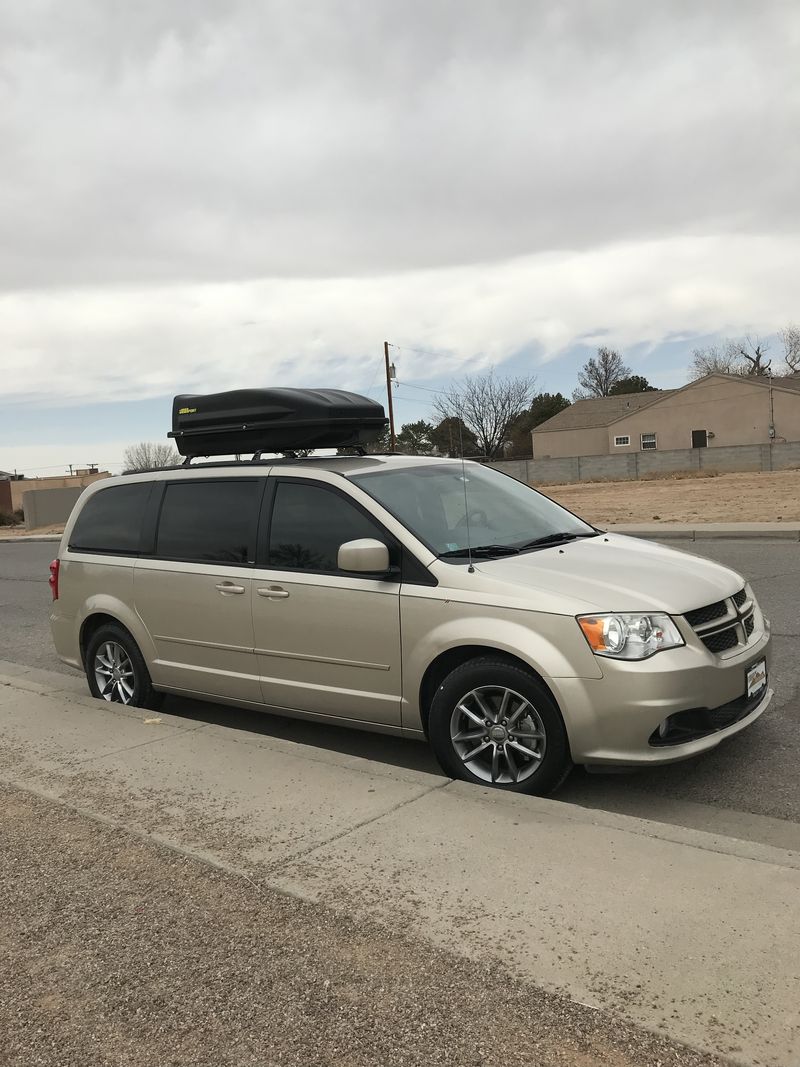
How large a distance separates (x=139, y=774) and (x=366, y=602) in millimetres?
1424

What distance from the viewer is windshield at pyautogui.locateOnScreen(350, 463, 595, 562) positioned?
4.97m

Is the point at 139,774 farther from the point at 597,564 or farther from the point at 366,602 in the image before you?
the point at 597,564

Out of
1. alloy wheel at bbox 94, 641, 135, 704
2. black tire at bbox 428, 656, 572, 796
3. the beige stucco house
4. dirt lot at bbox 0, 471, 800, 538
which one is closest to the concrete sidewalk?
black tire at bbox 428, 656, 572, 796

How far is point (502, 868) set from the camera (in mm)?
3418

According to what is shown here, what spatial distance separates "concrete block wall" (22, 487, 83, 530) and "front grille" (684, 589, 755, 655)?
43362mm

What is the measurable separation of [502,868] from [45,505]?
45.1 m

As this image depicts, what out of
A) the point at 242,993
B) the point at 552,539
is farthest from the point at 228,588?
the point at 242,993

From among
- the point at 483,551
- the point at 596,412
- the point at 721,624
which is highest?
the point at 596,412

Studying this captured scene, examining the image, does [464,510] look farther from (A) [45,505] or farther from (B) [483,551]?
(A) [45,505]

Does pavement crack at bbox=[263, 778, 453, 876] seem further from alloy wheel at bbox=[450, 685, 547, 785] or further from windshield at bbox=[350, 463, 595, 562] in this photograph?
windshield at bbox=[350, 463, 595, 562]

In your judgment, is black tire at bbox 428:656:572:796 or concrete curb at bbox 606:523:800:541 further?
concrete curb at bbox 606:523:800:541

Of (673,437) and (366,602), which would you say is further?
(673,437)

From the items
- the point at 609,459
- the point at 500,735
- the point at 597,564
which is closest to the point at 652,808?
the point at 500,735

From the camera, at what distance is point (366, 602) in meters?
4.84
